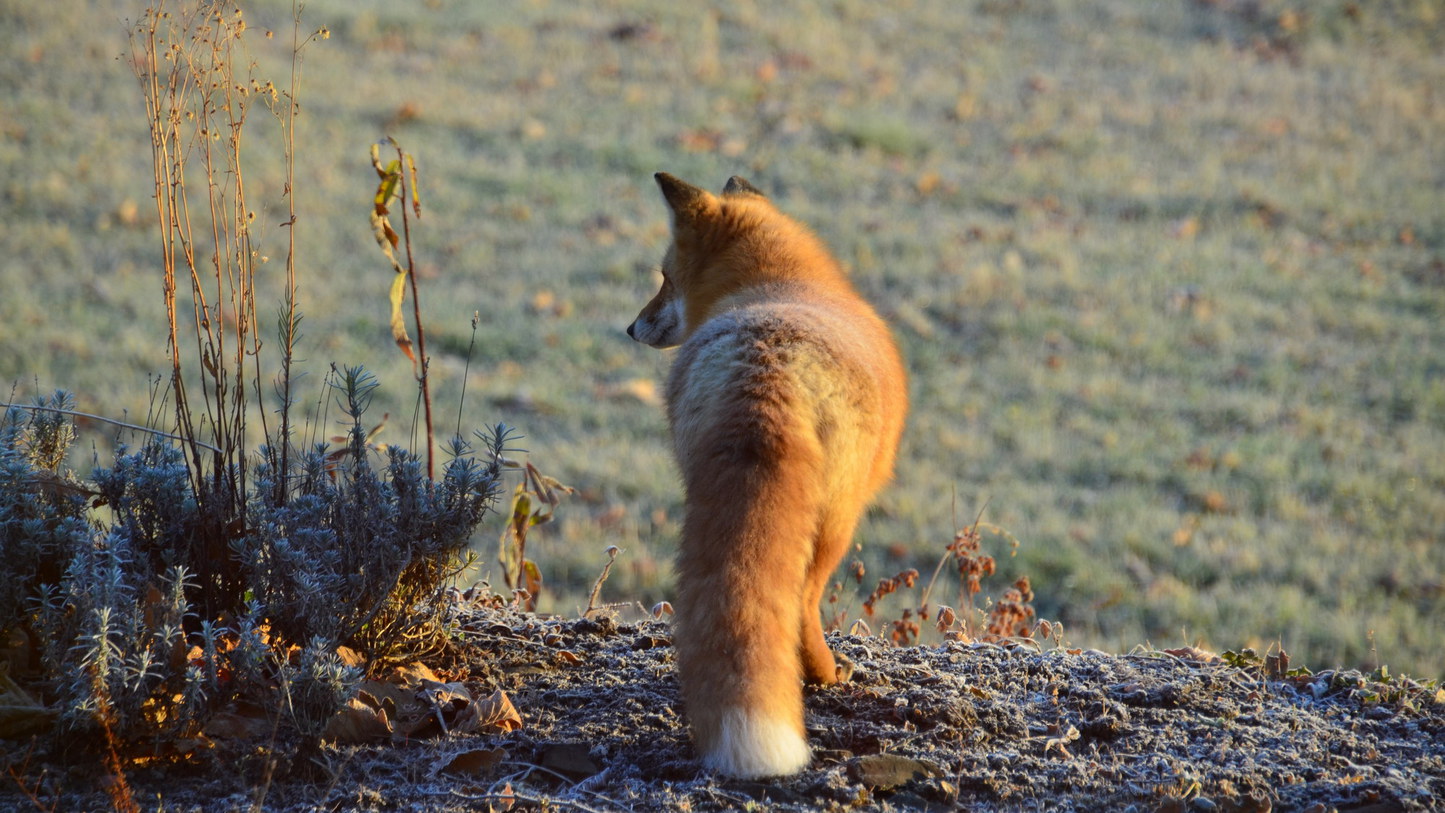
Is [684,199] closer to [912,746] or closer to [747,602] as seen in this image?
[747,602]

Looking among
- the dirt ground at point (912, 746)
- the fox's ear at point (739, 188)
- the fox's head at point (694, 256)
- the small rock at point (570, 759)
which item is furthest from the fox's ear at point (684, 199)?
the small rock at point (570, 759)

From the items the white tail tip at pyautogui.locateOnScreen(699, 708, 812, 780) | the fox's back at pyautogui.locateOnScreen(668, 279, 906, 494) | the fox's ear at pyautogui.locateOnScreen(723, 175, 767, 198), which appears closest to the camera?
the white tail tip at pyautogui.locateOnScreen(699, 708, 812, 780)

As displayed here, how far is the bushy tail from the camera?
288 cm

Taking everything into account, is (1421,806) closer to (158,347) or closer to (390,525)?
(390,525)

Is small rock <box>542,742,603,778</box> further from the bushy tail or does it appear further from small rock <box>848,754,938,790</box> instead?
small rock <box>848,754,938,790</box>

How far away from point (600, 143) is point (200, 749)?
45.8ft

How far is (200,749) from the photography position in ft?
9.91

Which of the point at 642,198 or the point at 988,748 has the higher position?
the point at 642,198

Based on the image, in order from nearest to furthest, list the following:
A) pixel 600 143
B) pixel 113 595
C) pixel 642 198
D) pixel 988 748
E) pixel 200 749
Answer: pixel 113 595, pixel 200 749, pixel 988 748, pixel 642 198, pixel 600 143

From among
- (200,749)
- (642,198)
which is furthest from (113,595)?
(642,198)

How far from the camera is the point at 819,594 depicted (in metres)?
3.83

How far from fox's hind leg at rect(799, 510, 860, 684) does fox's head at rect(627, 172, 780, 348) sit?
1320mm

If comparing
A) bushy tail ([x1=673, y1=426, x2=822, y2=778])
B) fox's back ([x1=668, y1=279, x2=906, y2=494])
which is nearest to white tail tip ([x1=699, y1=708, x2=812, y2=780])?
bushy tail ([x1=673, y1=426, x2=822, y2=778])

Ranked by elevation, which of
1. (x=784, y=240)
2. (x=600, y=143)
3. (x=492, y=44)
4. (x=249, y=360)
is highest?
(x=492, y=44)
